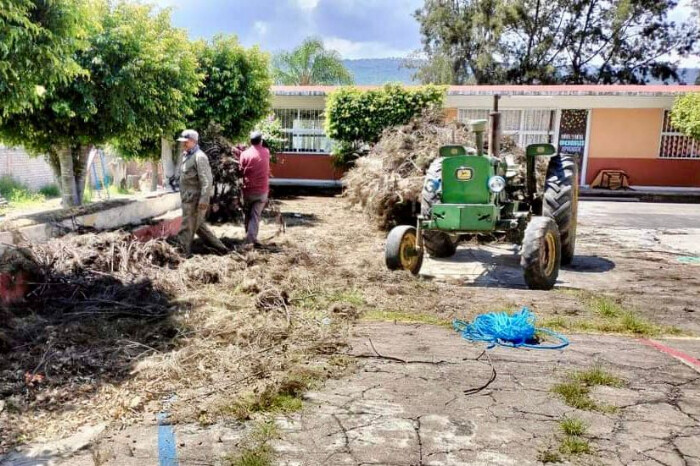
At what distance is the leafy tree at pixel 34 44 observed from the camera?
4156 mm

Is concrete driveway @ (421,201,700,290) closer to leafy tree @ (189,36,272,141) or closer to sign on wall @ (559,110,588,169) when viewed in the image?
sign on wall @ (559,110,588,169)

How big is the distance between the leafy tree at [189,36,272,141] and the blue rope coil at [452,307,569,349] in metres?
8.04

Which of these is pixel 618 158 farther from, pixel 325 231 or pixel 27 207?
pixel 27 207

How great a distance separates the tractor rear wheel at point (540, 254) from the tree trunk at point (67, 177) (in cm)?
611

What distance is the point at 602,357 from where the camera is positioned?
4.44 metres

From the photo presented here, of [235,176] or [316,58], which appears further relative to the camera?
[316,58]

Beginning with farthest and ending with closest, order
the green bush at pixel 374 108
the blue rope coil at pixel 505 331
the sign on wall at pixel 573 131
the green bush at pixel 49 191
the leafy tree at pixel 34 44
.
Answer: the sign on wall at pixel 573 131 < the green bush at pixel 374 108 < the green bush at pixel 49 191 < the blue rope coil at pixel 505 331 < the leafy tree at pixel 34 44

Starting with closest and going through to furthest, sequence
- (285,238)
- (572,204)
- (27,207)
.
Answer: (572,204) → (285,238) → (27,207)

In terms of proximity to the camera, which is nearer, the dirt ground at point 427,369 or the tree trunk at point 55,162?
the dirt ground at point 427,369

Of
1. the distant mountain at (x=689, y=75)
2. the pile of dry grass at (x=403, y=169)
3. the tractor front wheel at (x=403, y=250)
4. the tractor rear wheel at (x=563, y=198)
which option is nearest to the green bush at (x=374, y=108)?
the pile of dry grass at (x=403, y=169)

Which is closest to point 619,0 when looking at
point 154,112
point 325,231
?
point 325,231

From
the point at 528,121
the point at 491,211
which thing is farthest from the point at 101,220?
the point at 528,121

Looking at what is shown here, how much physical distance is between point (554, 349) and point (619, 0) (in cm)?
2963

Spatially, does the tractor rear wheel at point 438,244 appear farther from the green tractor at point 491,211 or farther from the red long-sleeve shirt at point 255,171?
the red long-sleeve shirt at point 255,171
